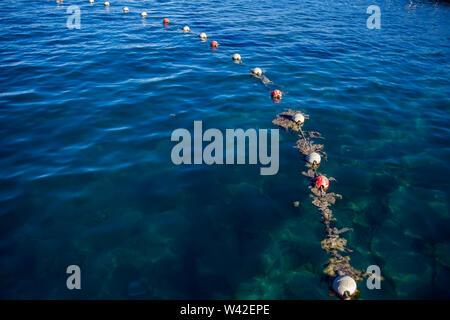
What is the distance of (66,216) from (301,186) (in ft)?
24.0

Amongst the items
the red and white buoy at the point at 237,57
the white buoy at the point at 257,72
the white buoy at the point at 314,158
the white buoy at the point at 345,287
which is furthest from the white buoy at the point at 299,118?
→ the red and white buoy at the point at 237,57

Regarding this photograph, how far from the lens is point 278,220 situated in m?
8.25

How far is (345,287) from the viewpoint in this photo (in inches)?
251

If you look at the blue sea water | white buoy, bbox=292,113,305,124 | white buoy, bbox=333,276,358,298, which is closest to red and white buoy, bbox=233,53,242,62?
the blue sea water

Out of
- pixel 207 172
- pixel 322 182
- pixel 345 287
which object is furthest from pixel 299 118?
pixel 345 287

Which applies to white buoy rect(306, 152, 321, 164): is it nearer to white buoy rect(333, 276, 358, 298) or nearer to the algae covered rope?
the algae covered rope

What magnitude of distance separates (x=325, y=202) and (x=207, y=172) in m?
4.01

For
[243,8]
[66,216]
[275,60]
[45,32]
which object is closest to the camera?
[66,216]

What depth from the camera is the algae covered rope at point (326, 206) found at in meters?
6.80

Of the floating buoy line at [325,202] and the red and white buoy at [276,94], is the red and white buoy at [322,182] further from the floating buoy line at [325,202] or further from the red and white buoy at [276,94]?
the red and white buoy at [276,94]

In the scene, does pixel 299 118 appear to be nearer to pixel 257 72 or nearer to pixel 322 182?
pixel 322 182
